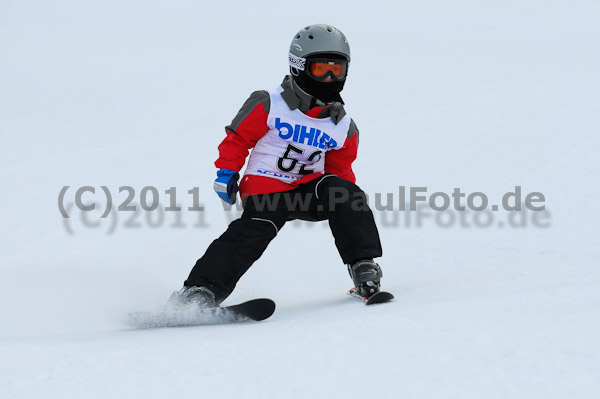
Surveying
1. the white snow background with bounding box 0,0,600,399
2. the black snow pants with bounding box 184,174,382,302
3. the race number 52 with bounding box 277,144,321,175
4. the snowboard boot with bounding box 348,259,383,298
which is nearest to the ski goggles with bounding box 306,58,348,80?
the race number 52 with bounding box 277,144,321,175

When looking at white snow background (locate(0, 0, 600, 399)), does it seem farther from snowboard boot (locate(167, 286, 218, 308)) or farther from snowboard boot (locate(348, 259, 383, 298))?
snowboard boot (locate(167, 286, 218, 308))

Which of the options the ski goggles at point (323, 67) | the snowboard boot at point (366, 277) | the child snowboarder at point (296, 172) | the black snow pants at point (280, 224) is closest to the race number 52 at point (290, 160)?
the child snowboarder at point (296, 172)

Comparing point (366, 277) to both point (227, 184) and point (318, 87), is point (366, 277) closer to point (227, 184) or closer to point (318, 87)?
point (227, 184)

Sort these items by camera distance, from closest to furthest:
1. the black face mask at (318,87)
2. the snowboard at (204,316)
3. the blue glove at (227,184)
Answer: the snowboard at (204,316) < the blue glove at (227,184) < the black face mask at (318,87)

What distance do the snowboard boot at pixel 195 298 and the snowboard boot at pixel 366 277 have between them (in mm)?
649

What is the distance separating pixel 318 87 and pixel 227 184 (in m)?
0.65

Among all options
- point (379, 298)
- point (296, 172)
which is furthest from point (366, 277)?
point (296, 172)

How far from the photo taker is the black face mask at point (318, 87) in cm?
343

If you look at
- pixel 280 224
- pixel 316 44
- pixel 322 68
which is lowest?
pixel 280 224

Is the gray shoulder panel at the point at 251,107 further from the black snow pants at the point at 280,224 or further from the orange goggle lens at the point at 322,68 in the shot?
the black snow pants at the point at 280,224

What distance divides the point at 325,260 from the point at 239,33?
11222mm

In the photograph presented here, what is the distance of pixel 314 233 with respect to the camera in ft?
16.1

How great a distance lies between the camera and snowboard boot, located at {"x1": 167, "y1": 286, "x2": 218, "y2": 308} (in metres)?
3.06

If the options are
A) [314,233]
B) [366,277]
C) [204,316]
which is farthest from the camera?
[314,233]
